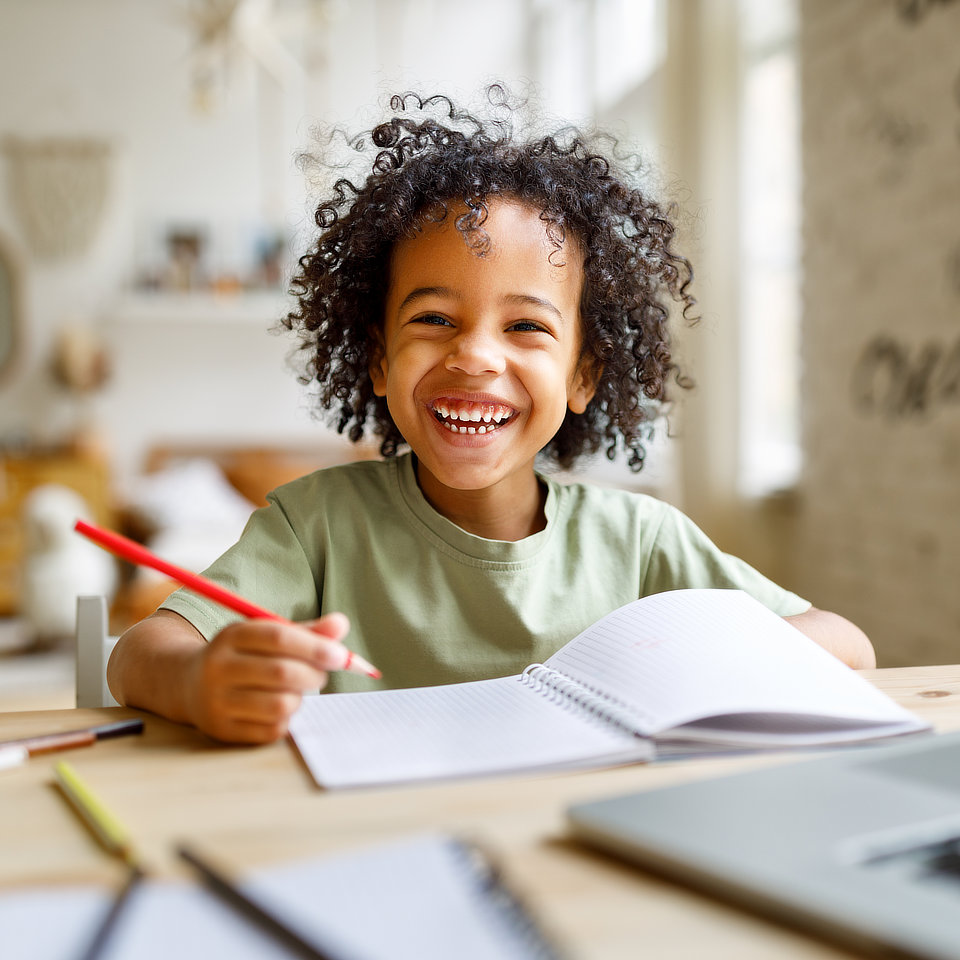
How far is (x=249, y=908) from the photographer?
1.18 ft

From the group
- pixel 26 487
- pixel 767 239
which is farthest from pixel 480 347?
pixel 26 487

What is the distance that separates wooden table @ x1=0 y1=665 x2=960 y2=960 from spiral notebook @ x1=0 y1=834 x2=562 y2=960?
2cm

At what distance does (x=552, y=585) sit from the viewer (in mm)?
967

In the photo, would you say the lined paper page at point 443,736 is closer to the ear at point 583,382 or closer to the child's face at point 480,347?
the child's face at point 480,347

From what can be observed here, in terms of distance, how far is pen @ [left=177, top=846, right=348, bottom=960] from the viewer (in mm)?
328

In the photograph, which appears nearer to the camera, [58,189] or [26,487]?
[26,487]

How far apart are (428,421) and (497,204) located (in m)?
0.20

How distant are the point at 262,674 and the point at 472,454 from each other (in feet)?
1.33

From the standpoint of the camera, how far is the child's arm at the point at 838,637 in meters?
0.84

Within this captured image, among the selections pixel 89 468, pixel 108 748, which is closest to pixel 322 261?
pixel 108 748

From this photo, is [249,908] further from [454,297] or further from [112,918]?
[454,297]

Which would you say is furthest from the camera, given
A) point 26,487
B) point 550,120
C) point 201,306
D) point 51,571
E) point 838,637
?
point 201,306

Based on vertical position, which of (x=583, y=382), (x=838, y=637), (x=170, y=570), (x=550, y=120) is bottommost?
(x=838, y=637)

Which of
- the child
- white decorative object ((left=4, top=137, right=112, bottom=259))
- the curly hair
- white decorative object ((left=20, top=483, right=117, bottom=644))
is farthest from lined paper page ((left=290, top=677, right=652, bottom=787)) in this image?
white decorative object ((left=4, top=137, right=112, bottom=259))
